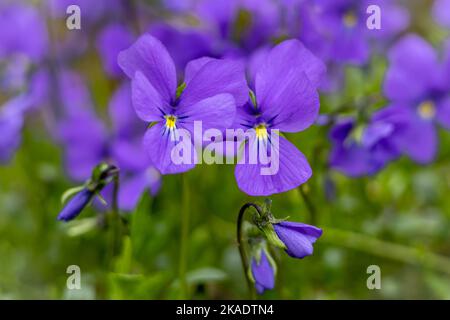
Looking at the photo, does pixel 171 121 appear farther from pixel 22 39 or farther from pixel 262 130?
pixel 22 39

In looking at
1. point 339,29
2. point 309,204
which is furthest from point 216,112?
point 339,29

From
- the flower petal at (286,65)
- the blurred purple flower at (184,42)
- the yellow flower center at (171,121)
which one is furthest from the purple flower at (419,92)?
the yellow flower center at (171,121)

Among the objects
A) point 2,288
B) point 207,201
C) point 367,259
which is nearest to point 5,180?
point 2,288

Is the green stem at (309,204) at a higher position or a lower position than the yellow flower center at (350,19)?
lower

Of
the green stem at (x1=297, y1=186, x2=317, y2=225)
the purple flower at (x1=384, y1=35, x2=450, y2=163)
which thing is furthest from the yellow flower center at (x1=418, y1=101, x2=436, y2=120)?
the green stem at (x1=297, y1=186, x2=317, y2=225)

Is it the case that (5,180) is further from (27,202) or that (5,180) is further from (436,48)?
(436,48)

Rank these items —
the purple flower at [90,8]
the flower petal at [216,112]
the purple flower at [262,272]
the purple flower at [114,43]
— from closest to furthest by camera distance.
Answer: the flower petal at [216,112] → the purple flower at [262,272] → the purple flower at [114,43] → the purple flower at [90,8]

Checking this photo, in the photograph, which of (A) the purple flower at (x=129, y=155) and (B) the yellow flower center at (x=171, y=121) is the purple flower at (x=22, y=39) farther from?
(B) the yellow flower center at (x=171, y=121)
